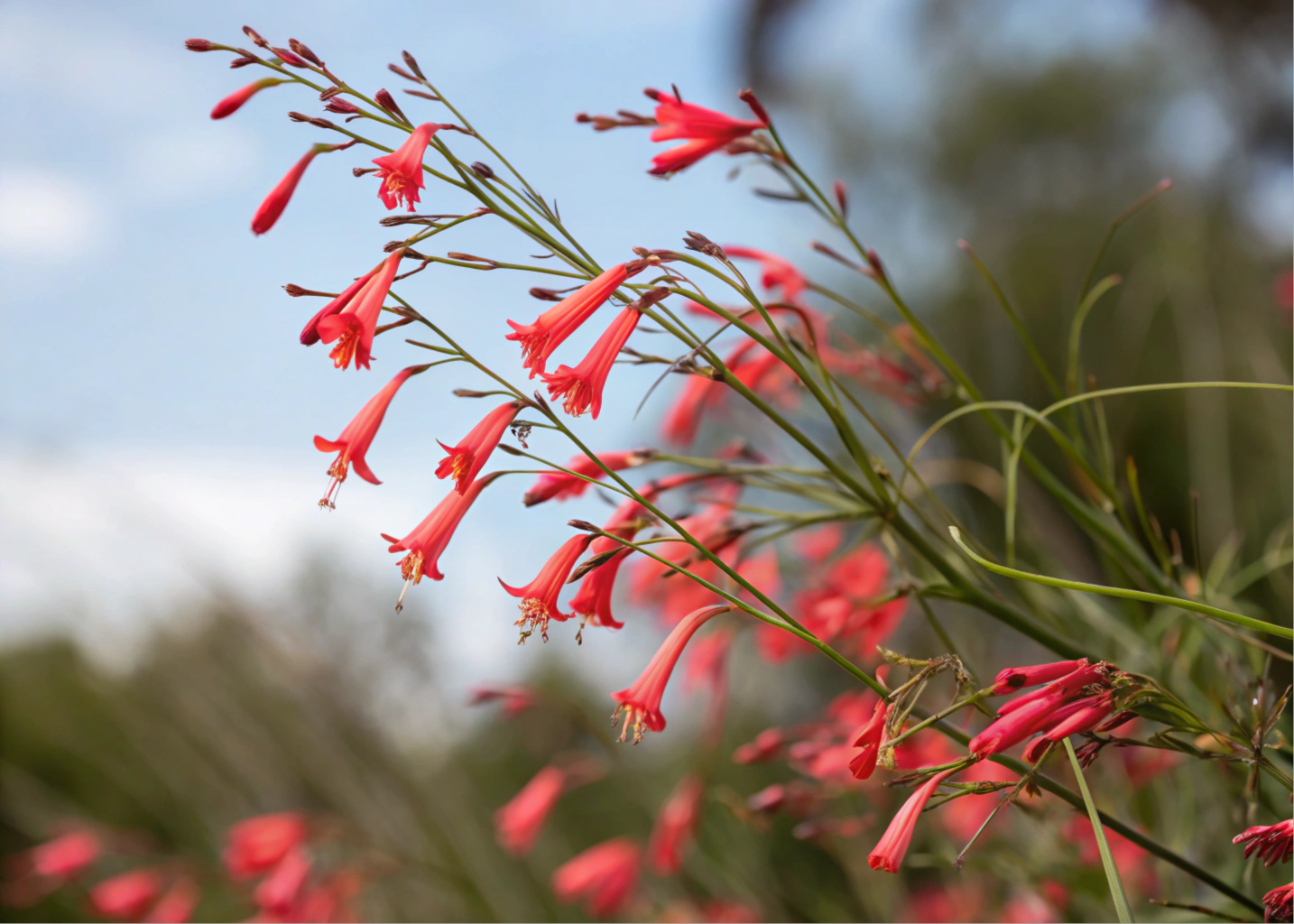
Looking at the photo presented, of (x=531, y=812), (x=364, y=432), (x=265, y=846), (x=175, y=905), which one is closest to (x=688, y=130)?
(x=364, y=432)

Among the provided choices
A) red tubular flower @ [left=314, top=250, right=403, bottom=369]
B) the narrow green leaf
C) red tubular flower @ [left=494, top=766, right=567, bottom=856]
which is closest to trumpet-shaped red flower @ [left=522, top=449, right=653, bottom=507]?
red tubular flower @ [left=314, top=250, right=403, bottom=369]

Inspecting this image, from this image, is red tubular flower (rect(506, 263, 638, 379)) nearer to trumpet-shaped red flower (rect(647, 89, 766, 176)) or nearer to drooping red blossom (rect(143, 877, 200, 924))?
trumpet-shaped red flower (rect(647, 89, 766, 176))

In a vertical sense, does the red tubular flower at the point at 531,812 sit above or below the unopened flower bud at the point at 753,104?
below

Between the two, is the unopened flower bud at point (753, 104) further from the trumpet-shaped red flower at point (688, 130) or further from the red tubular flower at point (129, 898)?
the red tubular flower at point (129, 898)

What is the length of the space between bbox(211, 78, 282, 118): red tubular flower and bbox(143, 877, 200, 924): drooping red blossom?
6.06ft

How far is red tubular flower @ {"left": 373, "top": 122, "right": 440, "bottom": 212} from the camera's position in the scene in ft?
1.95

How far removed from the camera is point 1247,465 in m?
2.80

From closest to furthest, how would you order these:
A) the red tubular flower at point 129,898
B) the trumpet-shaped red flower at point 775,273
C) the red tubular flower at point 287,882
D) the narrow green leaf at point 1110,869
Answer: the narrow green leaf at point 1110,869, the trumpet-shaped red flower at point 775,273, the red tubular flower at point 287,882, the red tubular flower at point 129,898

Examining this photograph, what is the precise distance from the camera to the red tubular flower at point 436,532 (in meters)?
0.66

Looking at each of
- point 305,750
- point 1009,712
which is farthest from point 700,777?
point 305,750

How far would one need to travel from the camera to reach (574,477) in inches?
26.7

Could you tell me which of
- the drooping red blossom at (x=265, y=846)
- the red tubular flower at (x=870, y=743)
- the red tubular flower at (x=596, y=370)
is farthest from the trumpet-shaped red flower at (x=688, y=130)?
the drooping red blossom at (x=265, y=846)

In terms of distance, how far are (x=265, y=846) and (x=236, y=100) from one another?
143cm

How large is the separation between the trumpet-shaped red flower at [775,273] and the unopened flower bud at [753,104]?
0.27 metres
